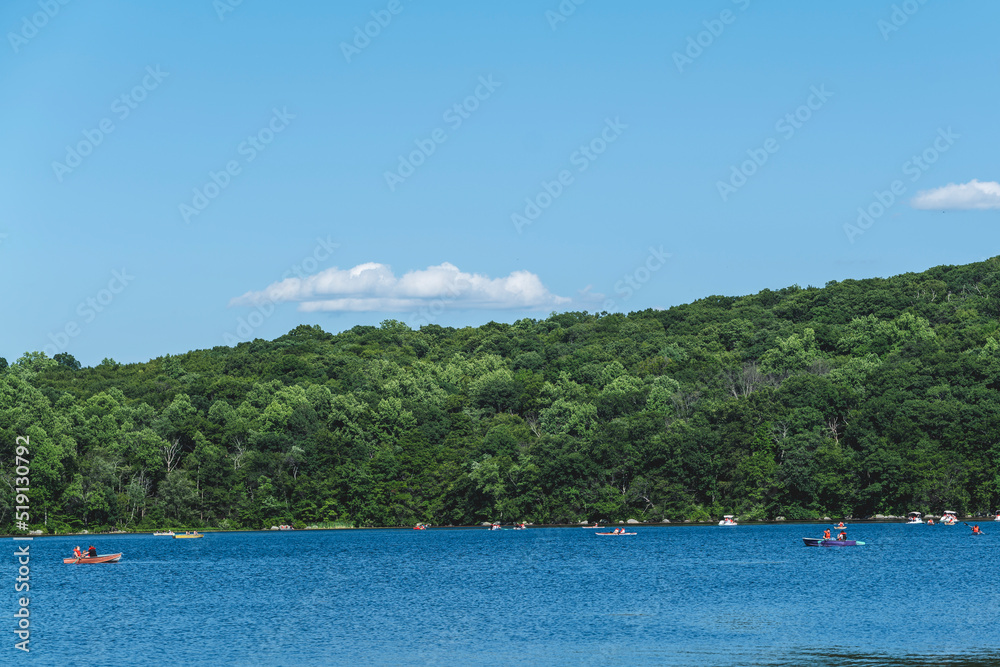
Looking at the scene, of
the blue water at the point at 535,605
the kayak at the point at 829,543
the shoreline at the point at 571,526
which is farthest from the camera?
the shoreline at the point at 571,526

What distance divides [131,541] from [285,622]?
72.8 meters

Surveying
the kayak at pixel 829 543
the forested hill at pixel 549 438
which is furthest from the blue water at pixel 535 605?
the forested hill at pixel 549 438

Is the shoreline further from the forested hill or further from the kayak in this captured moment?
the kayak

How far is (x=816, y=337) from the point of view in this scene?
562 feet

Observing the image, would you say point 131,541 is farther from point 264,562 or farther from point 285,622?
point 285,622

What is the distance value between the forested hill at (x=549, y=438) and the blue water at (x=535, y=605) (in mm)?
22017

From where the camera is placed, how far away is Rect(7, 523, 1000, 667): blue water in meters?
42.5

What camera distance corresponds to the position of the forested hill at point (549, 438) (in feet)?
393

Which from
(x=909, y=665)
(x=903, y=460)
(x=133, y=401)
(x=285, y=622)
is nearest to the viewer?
(x=909, y=665)

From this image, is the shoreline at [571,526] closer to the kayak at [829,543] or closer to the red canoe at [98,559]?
the kayak at [829,543]

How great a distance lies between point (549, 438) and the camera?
5138 inches

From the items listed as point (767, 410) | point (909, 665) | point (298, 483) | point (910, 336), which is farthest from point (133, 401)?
point (909, 665)

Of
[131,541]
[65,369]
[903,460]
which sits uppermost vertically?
[65,369]

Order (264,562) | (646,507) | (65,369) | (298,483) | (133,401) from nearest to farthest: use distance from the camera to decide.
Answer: (264,562) < (646,507) < (298,483) < (133,401) < (65,369)
